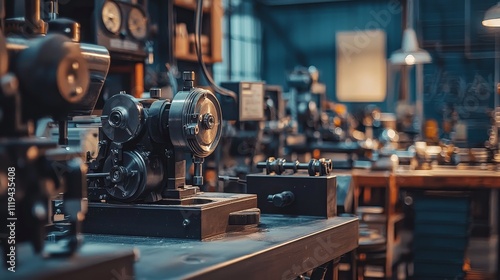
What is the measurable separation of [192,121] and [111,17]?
250 centimetres

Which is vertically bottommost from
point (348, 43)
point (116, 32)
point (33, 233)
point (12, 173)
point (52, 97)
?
point (33, 233)

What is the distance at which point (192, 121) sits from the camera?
2246mm

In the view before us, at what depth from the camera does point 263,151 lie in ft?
19.1

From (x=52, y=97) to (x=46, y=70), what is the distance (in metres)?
0.05

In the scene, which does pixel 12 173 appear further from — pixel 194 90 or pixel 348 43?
pixel 348 43

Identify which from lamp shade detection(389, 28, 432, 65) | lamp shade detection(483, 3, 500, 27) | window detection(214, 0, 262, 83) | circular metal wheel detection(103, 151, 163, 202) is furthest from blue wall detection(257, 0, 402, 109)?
circular metal wheel detection(103, 151, 163, 202)

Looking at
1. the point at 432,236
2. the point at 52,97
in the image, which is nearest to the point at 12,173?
the point at 52,97

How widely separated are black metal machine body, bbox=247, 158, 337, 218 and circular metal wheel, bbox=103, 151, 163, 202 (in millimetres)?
540

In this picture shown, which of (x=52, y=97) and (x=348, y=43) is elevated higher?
(x=348, y=43)

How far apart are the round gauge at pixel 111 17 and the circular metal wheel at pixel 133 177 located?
2369 millimetres

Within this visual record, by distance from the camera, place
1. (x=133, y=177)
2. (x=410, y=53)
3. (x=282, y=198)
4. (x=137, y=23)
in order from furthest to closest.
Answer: (x=410, y=53) → (x=137, y=23) → (x=282, y=198) → (x=133, y=177)

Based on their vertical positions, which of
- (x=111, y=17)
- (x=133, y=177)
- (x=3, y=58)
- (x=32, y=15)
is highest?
(x=111, y=17)

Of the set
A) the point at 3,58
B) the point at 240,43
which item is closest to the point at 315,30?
the point at 240,43

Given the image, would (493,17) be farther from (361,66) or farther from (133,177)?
(361,66)
